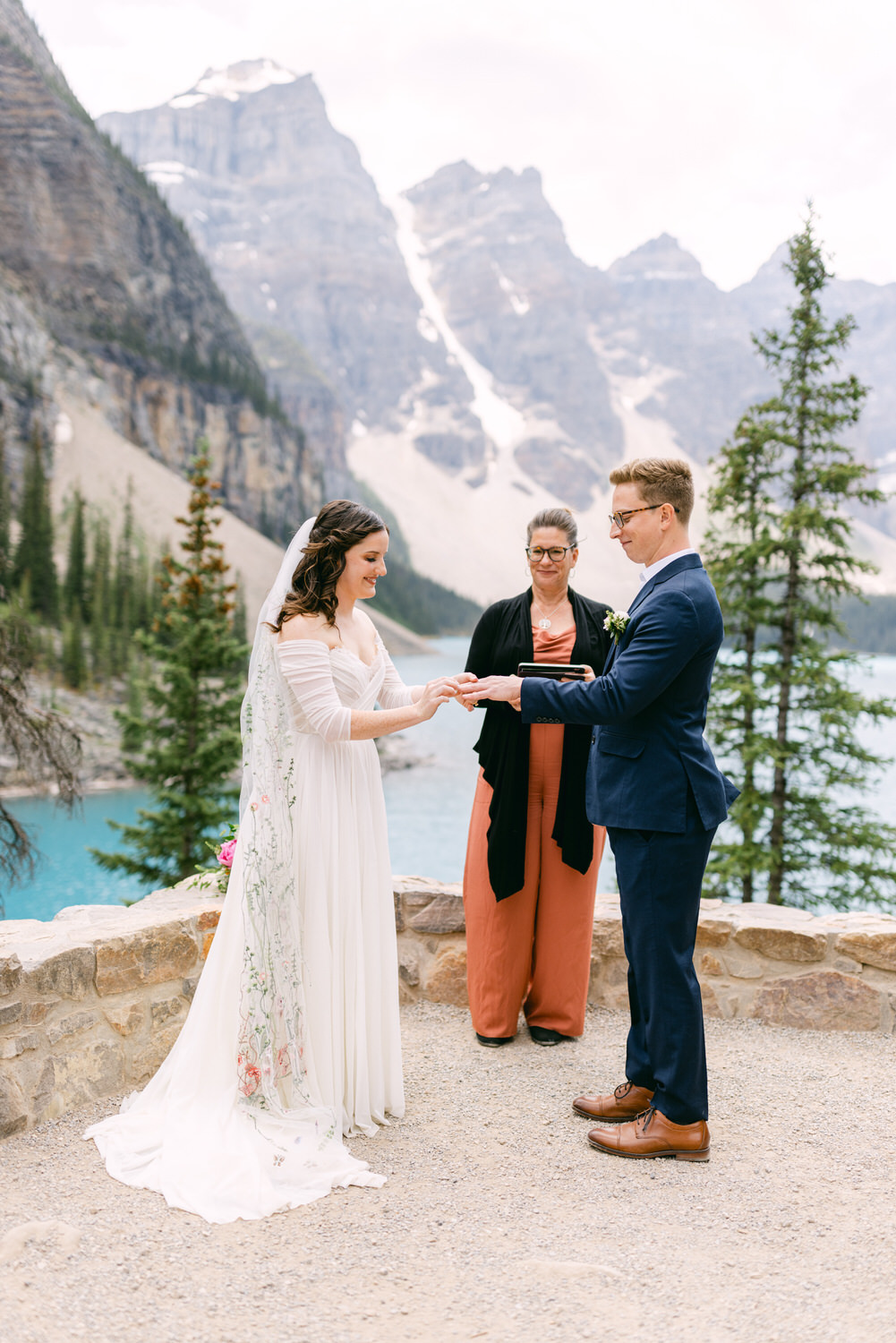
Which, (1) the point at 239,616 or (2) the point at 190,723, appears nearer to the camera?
(2) the point at 190,723

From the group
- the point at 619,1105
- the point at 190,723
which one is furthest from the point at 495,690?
the point at 190,723

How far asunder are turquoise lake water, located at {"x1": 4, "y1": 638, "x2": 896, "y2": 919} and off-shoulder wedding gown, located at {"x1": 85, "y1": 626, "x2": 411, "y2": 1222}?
371 inches

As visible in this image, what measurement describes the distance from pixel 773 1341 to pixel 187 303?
81928mm

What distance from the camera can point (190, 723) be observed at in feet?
43.2

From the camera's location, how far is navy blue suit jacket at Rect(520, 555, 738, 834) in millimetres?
2527

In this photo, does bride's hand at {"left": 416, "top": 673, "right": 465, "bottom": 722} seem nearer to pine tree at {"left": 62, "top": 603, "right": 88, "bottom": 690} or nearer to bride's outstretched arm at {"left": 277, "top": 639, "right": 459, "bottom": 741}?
bride's outstretched arm at {"left": 277, "top": 639, "right": 459, "bottom": 741}

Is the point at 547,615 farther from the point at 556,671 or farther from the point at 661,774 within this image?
the point at 661,774

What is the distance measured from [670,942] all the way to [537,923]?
107cm

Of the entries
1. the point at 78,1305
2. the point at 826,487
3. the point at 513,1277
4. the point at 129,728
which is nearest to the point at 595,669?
the point at 513,1277

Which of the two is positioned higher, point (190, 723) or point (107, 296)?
point (107, 296)

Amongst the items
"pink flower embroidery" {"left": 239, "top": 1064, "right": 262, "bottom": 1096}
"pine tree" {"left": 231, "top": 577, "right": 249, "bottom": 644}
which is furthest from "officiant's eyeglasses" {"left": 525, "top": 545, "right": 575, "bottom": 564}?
"pine tree" {"left": 231, "top": 577, "right": 249, "bottom": 644}

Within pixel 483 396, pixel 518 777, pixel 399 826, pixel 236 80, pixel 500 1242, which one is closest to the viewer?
pixel 500 1242

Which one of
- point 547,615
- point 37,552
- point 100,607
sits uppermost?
point 37,552

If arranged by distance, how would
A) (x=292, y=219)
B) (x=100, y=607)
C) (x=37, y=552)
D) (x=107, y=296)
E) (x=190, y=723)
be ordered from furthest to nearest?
(x=292, y=219) < (x=107, y=296) < (x=37, y=552) < (x=100, y=607) < (x=190, y=723)
